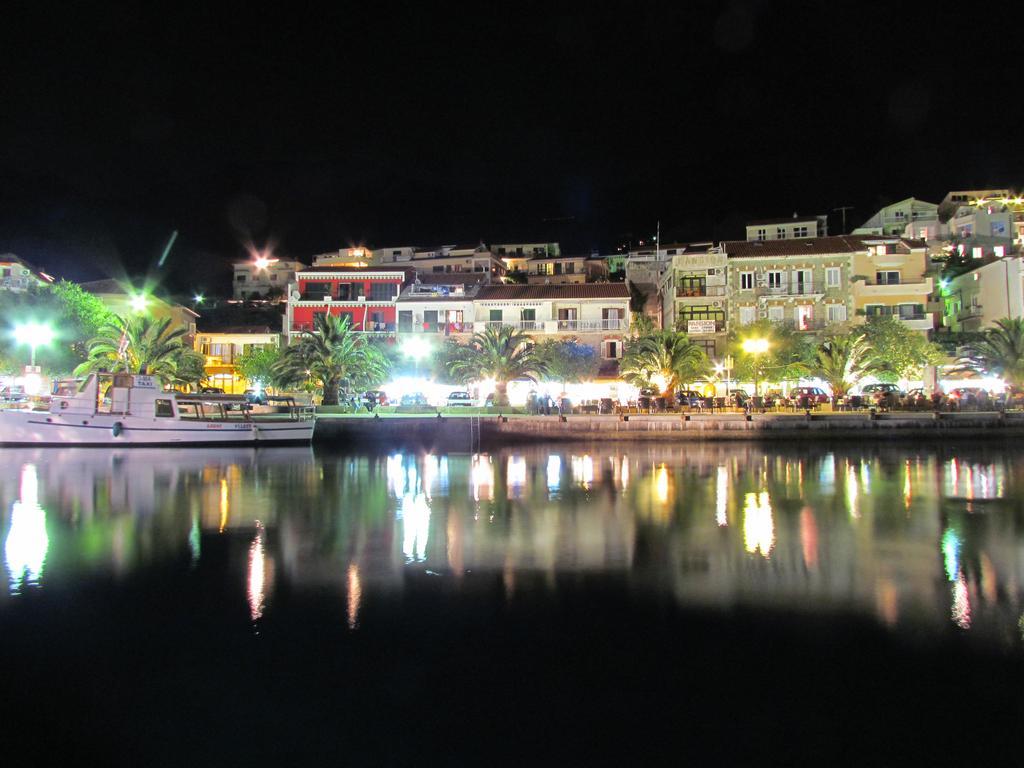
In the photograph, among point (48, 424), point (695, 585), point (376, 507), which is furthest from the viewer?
point (48, 424)

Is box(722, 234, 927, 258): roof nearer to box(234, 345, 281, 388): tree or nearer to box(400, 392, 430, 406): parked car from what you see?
box(400, 392, 430, 406): parked car

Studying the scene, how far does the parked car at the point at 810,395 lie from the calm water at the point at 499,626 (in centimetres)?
2585

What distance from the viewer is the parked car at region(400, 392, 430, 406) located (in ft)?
161

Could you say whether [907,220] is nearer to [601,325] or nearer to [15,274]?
[601,325]

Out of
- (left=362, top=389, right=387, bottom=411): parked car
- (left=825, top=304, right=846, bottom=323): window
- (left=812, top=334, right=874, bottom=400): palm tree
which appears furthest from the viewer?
(left=825, top=304, right=846, bottom=323): window

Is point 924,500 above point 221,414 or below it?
below

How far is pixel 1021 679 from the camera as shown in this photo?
7.84 meters

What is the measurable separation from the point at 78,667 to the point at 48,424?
107 ft

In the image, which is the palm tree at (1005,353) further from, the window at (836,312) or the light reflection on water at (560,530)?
the light reflection on water at (560,530)

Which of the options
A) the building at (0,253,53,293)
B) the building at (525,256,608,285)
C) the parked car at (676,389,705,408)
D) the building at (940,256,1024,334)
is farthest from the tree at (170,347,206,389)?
the building at (940,256,1024,334)

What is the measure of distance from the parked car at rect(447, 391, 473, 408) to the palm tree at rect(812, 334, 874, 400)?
23.6 meters

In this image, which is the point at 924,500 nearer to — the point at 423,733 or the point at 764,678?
the point at 764,678

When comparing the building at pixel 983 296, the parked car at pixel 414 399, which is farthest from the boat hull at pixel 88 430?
the building at pixel 983 296

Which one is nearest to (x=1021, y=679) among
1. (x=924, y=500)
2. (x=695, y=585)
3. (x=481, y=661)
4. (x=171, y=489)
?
(x=695, y=585)
